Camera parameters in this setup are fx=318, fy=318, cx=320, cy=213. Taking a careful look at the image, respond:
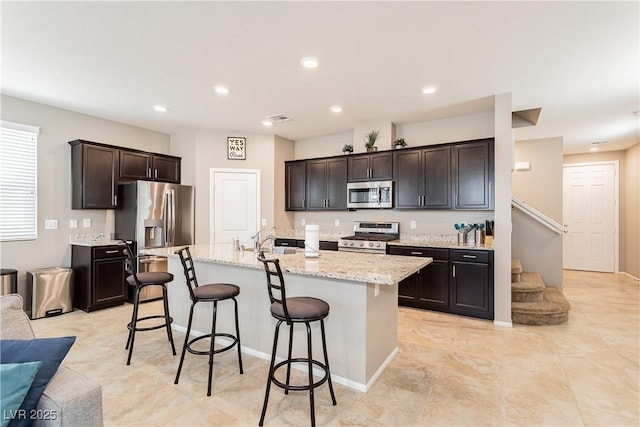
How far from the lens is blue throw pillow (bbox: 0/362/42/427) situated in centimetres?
115

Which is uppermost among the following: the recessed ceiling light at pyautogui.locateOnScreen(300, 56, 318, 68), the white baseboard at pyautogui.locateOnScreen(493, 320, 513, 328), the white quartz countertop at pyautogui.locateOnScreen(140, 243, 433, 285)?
the recessed ceiling light at pyautogui.locateOnScreen(300, 56, 318, 68)

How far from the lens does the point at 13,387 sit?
1172mm

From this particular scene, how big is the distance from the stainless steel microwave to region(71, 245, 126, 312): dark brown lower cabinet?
3.60 metres

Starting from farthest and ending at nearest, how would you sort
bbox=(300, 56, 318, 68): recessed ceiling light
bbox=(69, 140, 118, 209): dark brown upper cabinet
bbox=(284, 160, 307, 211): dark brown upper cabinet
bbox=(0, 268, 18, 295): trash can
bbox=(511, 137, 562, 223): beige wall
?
bbox=(511, 137, 562, 223): beige wall
bbox=(284, 160, 307, 211): dark brown upper cabinet
bbox=(69, 140, 118, 209): dark brown upper cabinet
bbox=(0, 268, 18, 295): trash can
bbox=(300, 56, 318, 68): recessed ceiling light

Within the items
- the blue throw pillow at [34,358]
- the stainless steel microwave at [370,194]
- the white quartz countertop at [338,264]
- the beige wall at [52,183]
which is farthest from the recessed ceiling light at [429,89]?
the beige wall at [52,183]

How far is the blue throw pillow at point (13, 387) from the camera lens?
1152 millimetres

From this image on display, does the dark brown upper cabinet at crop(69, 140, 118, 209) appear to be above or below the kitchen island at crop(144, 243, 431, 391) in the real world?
above

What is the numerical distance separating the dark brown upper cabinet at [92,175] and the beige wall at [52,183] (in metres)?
0.13

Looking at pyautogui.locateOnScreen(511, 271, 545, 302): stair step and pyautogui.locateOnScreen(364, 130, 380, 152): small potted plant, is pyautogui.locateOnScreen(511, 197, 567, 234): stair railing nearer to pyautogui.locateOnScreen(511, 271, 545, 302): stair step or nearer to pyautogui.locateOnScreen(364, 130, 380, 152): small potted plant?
pyautogui.locateOnScreen(511, 271, 545, 302): stair step

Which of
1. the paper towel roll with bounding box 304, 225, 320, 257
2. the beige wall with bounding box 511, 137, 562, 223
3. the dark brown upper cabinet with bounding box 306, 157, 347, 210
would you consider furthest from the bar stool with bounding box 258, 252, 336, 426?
the beige wall with bounding box 511, 137, 562, 223

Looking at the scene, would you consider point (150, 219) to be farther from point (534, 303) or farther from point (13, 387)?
point (534, 303)

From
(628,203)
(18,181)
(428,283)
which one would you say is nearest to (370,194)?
(428,283)

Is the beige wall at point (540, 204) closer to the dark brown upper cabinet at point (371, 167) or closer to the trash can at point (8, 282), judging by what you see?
the dark brown upper cabinet at point (371, 167)

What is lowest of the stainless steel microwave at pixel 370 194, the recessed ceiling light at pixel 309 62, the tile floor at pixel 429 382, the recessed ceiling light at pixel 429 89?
the tile floor at pixel 429 382
